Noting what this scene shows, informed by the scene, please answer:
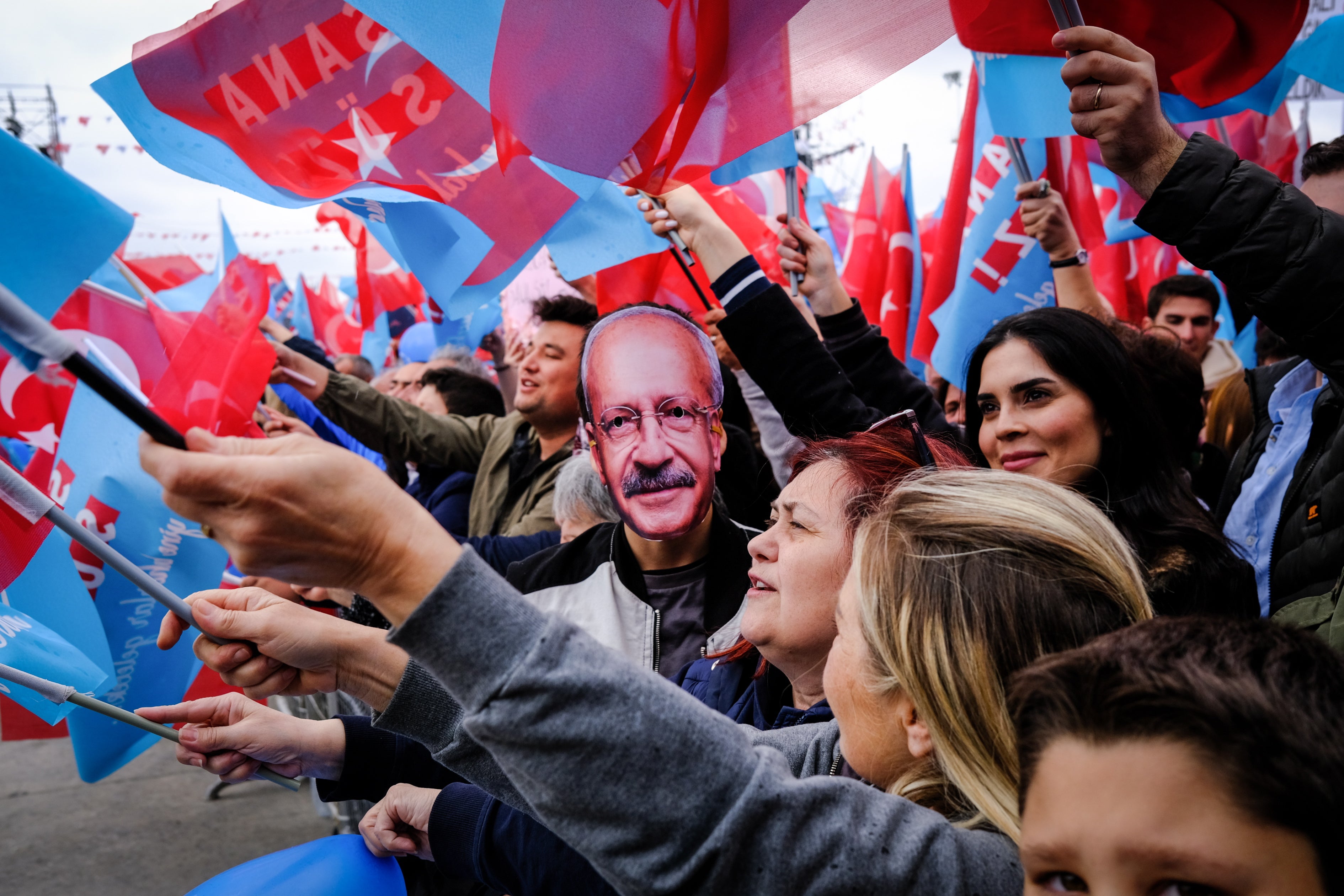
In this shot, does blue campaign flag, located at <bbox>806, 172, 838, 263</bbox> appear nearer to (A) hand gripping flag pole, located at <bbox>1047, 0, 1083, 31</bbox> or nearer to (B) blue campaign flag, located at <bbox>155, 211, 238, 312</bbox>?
(B) blue campaign flag, located at <bbox>155, 211, 238, 312</bbox>

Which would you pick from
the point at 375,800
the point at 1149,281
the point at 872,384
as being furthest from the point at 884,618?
the point at 1149,281

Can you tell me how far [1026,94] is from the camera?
2328 millimetres

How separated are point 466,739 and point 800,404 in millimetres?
1399

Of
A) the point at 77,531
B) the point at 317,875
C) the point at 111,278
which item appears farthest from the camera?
the point at 111,278

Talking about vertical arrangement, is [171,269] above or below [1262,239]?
above

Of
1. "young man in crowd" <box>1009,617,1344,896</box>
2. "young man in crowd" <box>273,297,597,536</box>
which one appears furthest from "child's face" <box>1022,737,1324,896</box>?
"young man in crowd" <box>273,297,597,536</box>

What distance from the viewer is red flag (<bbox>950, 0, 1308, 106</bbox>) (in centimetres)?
193

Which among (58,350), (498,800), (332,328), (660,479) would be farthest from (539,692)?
(332,328)

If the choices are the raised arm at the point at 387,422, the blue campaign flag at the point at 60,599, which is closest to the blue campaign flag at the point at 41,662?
the blue campaign flag at the point at 60,599

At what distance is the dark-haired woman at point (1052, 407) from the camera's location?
190 cm

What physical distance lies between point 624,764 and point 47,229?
6.31 ft

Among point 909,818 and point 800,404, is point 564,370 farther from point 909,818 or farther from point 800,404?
point 909,818

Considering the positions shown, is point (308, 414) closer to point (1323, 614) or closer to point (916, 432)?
point (916, 432)

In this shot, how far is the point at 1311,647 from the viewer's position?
2.78 feet
